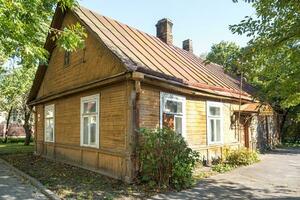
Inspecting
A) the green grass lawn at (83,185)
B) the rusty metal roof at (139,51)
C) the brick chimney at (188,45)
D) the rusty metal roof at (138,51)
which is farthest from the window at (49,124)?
the brick chimney at (188,45)

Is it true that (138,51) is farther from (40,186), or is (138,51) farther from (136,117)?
(40,186)

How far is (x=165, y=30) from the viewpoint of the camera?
1894 centimetres

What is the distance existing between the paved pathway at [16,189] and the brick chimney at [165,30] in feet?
37.9

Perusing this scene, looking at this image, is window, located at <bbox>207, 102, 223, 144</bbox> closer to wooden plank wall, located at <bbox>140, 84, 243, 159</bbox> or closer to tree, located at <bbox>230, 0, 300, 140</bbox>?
wooden plank wall, located at <bbox>140, 84, 243, 159</bbox>

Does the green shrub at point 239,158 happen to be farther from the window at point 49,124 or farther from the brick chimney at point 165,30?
the window at point 49,124

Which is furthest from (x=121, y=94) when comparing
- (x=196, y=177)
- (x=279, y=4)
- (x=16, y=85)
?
(x=16, y=85)

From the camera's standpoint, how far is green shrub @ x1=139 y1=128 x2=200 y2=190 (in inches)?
370

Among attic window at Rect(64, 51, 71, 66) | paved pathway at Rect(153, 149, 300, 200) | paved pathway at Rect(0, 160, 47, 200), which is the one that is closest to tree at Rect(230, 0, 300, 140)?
paved pathway at Rect(153, 149, 300, 200)

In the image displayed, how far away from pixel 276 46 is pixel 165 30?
11657 mm

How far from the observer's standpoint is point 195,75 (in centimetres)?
1435

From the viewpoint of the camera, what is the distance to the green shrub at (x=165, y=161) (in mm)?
9391

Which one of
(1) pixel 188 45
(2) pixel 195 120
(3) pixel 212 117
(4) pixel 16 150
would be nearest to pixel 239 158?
(3) pixel 212 117

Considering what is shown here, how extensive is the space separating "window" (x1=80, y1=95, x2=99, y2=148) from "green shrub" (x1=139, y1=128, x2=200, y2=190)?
292 centimetres

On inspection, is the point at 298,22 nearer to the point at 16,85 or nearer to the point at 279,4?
the point at 279,4
